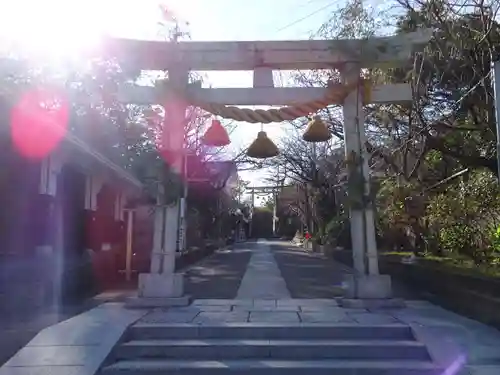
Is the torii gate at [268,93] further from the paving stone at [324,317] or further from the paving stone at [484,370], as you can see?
the paving stone at [484,370]

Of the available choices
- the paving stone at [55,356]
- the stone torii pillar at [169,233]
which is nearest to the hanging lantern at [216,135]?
the stone torii pillar at [169,233]

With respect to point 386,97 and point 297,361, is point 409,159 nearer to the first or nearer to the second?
point 386,97

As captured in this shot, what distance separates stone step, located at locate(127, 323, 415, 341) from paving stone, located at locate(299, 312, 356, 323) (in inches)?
17.3

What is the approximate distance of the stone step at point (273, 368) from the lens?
6043 mm

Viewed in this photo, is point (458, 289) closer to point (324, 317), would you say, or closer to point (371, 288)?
point (371, 288)

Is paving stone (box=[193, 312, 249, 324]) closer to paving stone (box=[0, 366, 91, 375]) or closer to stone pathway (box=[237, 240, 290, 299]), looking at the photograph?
paving stone (box=[0, 366, 91, 375])

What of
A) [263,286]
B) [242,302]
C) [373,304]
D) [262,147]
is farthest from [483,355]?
[263,286]

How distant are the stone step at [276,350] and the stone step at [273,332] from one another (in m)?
0.35

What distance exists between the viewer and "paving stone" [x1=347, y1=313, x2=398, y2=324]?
7656 mm

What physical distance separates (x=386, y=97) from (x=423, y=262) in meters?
4.11

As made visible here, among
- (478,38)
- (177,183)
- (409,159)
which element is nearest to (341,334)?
(177,183)

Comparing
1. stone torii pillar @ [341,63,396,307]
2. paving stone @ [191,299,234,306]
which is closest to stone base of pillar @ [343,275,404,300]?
stone torii pillar @ [341,63,396,307]

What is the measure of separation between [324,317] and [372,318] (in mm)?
658

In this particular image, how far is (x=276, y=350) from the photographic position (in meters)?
6.64
